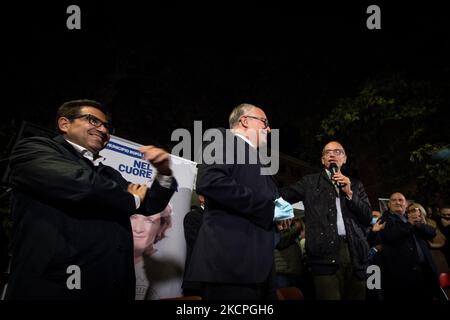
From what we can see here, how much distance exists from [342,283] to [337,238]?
0.46m

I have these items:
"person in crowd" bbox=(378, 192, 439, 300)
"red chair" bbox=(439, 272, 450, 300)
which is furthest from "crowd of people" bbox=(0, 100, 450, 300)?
"red chair" bbox=(439, 272, 450, 300)

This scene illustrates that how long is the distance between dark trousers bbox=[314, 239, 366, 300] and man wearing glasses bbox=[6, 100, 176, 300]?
2.10m

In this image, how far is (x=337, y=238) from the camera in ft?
13.4

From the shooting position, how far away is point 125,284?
2615 millimetres

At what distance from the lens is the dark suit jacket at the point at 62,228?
2299mm

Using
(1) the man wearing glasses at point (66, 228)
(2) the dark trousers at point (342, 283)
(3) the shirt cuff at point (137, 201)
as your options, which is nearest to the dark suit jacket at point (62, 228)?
(1) the man wearing glasses at point (66, 228)

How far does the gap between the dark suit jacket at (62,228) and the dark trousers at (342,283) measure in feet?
6.93

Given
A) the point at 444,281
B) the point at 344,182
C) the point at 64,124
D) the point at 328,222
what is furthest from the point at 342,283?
the point at 64,124

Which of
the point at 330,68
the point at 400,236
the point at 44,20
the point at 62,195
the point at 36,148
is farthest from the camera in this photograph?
the point at 330,68

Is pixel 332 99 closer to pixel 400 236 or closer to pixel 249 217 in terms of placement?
pixel 400 236

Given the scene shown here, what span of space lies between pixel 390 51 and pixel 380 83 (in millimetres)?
688

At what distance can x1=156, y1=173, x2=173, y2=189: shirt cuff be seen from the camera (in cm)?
293

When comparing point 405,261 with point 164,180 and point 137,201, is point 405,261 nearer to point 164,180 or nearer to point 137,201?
point 164,180

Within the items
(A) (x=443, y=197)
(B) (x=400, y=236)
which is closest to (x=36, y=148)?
(B) (x=400, y=236)
